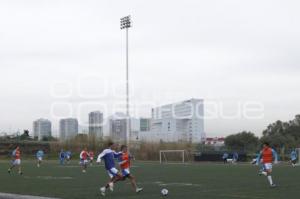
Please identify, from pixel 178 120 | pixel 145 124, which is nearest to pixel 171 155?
pixel 178 120

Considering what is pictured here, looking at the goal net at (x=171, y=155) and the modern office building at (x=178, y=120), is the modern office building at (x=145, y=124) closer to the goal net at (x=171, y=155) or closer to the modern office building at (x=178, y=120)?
the modern office building at (x=178, y=120)

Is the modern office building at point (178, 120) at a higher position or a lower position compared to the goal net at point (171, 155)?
higher

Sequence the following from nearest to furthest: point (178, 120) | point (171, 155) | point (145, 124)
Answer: point (171, 155) < point (178, 120) < point (145, 124)

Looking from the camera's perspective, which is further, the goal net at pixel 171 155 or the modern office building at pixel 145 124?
the modern office building at pixel 145 124

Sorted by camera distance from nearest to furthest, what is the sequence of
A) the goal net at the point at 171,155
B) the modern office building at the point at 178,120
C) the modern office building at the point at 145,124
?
the goal net at the point at 171,155 < the modern office building at the point at 178,120 < the modern office building at the point at 145,124

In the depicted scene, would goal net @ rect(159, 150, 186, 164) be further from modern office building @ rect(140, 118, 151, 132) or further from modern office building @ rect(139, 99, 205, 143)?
modern office building @ rect(140, 118, 151, 132)

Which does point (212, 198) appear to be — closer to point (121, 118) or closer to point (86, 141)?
point (86, 141)

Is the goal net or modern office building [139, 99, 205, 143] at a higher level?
modern office building [139, 99, 205, 143]

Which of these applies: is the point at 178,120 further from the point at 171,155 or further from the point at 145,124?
the point at 171,155

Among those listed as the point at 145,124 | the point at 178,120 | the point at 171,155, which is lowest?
the point at 171,155

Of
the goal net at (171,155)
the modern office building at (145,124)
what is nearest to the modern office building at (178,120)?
the modern office building at (145,124)

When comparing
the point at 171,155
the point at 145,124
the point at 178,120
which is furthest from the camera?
the point at 145,124

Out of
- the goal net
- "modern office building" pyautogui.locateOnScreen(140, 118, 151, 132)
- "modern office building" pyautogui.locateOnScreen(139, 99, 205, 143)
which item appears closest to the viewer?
the goal net

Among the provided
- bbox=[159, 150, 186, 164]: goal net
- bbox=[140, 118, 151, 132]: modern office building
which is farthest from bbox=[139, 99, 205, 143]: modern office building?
bbox=[159, 150, 186, 164]: goal net
